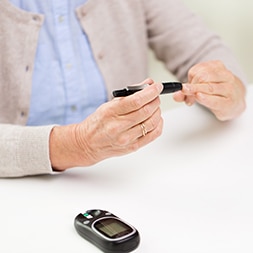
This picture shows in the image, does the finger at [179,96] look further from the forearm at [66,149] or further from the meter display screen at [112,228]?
the meter display screen at [112,228]

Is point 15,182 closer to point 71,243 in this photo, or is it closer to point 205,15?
point 71,243

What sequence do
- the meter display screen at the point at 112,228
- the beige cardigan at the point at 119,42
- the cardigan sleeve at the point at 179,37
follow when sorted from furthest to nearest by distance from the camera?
the cardigan sleeve at the point at 179,37
the beige cardigan at the point at 119,42
the meter display screen at the point at 112,228

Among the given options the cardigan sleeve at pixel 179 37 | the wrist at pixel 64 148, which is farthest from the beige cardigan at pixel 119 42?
the wrist at pixel 64 148

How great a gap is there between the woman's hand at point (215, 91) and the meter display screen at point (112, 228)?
1.05ft

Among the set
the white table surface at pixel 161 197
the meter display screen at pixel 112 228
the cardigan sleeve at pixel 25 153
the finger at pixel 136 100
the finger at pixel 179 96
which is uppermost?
the finger at pixel 136 100

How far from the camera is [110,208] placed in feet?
2.50

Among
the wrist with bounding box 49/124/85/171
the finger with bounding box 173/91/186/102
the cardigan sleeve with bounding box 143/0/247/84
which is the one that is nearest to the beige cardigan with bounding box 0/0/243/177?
the cardigan sleeve with bounding box 143/0/247/84

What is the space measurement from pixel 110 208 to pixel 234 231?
189 mm

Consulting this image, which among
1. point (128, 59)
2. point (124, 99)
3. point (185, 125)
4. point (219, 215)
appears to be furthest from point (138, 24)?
point (219, 215)

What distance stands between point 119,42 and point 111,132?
0.47 m

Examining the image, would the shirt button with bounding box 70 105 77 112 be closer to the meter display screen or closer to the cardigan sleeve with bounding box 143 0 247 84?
the cardigan sleeve with bounding box 143 0 247 84

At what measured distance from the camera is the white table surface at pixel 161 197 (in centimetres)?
68

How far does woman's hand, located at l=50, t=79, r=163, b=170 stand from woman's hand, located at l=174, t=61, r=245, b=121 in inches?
5.2

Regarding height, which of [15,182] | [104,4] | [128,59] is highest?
[104,4]
